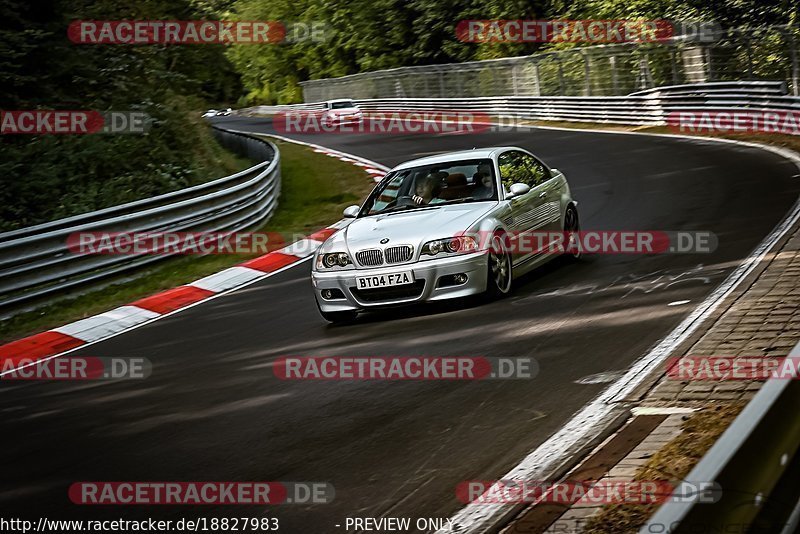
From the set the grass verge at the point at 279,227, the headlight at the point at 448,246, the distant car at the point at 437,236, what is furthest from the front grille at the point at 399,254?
the grass verge at the point at 279,227

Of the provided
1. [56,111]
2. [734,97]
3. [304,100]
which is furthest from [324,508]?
[304,100]

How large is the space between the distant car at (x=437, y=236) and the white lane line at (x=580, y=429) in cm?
195

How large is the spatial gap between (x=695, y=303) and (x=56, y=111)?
15117 mm

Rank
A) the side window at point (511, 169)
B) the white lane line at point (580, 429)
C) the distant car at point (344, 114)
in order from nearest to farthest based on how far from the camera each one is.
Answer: the white lane line at point (580, 429)
the side window at point (511, 169)
the distant car at point (344, 114)

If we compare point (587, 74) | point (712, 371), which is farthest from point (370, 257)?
point (587, 74)

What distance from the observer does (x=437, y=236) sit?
9102mm

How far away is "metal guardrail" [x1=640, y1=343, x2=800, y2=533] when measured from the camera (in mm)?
2463

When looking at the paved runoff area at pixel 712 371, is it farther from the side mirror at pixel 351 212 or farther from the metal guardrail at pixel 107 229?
the metal guardrail at pixel 107 229

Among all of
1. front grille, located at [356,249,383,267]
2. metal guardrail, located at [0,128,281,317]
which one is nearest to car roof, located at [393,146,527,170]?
front grille, located at [356,249,383,267]

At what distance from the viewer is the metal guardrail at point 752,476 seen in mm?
2463

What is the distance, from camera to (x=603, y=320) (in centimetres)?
805

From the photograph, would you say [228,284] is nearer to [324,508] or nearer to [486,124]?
[324,508]

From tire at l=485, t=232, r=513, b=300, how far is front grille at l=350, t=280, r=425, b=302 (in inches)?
24.3

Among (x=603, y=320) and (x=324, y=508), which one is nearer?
(x=324, y=508)
